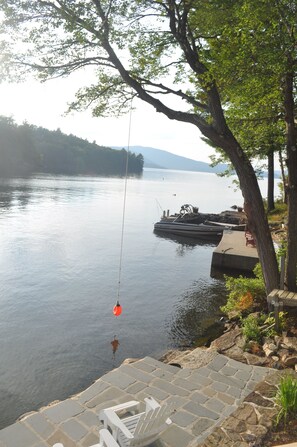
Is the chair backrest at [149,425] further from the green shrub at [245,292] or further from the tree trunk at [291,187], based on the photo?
the green shrub at [245,292]

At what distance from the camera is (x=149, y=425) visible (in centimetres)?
465

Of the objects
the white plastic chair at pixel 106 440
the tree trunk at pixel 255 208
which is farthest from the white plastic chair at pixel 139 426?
the tree trunk at pixel 255 208

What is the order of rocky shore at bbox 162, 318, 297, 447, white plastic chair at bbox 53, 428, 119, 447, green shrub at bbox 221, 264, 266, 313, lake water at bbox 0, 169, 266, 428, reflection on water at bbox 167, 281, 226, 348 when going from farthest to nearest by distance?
reflection on water at bbox 167, 281, 226, 348
green shrub at bbox 221, 264, 266, 313
lake water at bbox 0, 169, 266, 428
rocky shore at bbox 162, 318, 297, 447
white plastic chair at bbox 53, 428, 119, 447

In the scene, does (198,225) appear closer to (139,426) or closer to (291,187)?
(291,187)

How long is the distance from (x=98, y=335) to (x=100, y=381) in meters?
6.24

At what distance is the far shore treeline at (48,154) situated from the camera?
341 feet

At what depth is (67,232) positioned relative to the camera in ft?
102

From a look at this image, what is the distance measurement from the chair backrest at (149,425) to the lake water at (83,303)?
501cm

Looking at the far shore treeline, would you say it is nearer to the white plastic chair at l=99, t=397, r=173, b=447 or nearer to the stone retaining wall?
the white plastic chair at l=99, t=397, r=173, b=447

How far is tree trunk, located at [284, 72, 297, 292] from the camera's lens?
379 inches

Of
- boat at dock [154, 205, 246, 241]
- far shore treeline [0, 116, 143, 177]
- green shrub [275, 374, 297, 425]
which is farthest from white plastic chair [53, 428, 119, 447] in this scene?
far shore treeline [0, 116, 143, 177]

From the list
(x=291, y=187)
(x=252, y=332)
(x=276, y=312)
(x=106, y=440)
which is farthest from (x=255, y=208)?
(x=106, y=440)

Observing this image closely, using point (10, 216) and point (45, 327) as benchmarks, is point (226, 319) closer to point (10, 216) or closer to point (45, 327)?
point (45, 327)

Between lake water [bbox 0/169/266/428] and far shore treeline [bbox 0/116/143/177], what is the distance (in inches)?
2706
